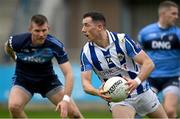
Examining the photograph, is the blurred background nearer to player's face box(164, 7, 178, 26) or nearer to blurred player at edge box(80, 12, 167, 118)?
player's face box(164, 7, 178, 26)

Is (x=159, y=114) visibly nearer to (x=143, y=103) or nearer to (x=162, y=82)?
(x=143, y=103)

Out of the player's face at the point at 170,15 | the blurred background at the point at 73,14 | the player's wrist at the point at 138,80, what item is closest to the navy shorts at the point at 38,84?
the player's wrist at the point at 138,80

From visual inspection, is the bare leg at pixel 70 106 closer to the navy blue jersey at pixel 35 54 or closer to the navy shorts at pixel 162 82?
the navy blue jersey at pixel 35 54

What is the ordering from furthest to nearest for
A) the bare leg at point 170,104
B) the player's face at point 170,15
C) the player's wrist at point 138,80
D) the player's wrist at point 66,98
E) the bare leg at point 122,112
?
the player's face at point 170,15 < the bare leg at point 170,104 < the player's wrist at point 66,98 < the bare leg at point 122,112 < the player's wrist at point 138,80

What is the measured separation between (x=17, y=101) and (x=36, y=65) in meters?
0.69

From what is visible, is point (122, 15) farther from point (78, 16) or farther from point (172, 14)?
point (172, 14)

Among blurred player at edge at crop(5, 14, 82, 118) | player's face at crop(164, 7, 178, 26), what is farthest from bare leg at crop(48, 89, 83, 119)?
player's face at crop(164, 7, 178, 26)

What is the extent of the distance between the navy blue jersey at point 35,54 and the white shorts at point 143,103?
1526mm

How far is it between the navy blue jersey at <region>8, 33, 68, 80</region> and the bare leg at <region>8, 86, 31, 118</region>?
0.29 meters

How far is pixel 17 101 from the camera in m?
12.1

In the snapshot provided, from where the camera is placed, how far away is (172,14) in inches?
559

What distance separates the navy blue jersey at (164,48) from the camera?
1424 cm

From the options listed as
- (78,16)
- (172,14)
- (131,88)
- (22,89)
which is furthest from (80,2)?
(131,88)

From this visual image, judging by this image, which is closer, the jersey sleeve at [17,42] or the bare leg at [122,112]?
the bare leg at [122,112]
